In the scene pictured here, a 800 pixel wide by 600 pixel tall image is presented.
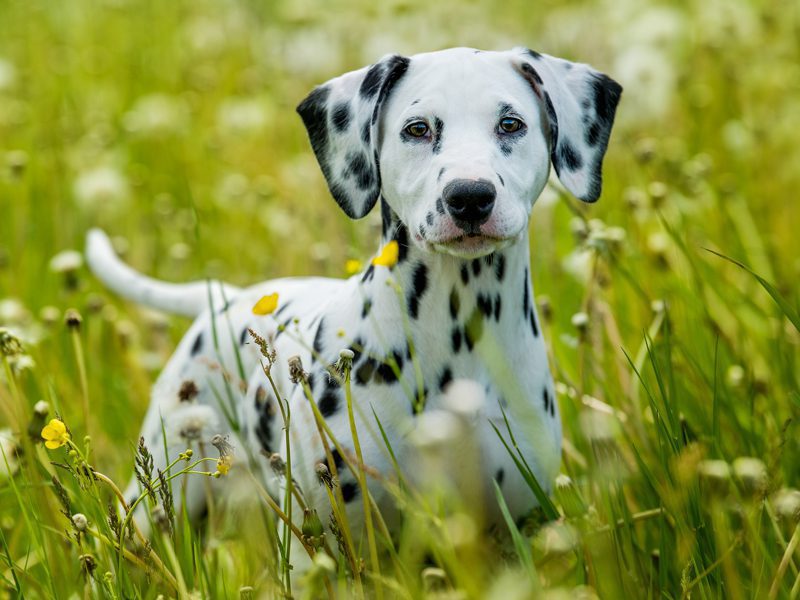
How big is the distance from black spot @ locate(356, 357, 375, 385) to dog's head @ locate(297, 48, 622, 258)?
38 centimetres

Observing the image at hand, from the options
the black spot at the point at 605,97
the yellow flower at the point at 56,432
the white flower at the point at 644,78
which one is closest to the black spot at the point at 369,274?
the black spot at the point at 605,97

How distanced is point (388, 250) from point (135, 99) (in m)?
5.32

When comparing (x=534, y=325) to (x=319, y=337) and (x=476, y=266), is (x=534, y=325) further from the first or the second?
(x=319, y=337)

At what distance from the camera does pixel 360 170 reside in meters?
3.00

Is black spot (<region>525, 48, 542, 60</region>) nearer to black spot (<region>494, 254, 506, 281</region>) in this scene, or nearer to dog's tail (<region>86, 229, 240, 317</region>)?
black spot (<region>494, 254, 506, 281</region>)

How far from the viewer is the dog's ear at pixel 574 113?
2916 millimetres

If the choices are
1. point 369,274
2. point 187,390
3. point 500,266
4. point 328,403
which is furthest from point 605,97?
point 187,390

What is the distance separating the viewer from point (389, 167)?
9.34 ft

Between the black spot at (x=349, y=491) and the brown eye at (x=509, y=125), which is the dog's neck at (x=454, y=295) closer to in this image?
the brown eye at (x=509, y=125)

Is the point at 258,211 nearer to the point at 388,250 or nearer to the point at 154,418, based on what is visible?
the point at 154,418

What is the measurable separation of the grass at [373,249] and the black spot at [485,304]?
374 mm

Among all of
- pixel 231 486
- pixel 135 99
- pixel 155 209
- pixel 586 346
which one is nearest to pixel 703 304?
pixel 586 346

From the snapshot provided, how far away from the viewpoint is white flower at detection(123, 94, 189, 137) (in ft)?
22.3

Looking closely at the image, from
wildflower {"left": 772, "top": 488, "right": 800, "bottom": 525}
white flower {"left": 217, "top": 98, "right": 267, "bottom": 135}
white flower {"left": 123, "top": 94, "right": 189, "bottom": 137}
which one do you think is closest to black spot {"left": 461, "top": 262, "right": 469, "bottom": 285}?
wildflower {"left": 772, "top": 488, "right": 800, "bottom": 525}
